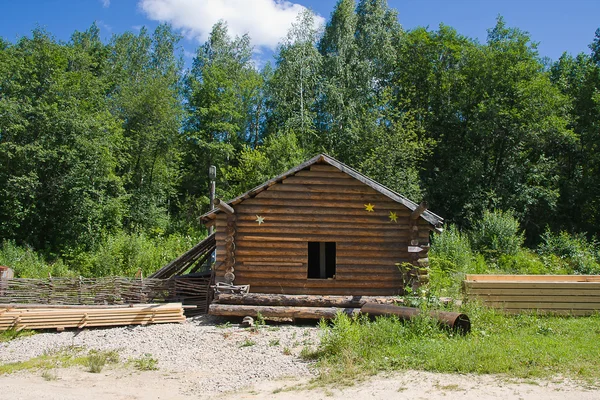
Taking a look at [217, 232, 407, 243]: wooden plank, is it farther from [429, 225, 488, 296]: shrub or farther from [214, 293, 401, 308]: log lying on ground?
[429, 225, 488, 296]: shrub

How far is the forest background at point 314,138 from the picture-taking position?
2658 centimetres

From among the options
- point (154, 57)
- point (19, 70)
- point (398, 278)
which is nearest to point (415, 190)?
point (398, 278)

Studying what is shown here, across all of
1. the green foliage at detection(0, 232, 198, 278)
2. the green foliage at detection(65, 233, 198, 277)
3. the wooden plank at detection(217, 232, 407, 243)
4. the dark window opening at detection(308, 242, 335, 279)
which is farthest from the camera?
the green foliage at detection(65, 233, 198, 277)

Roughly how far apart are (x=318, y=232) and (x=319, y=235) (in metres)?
0.10

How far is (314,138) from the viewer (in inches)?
1378

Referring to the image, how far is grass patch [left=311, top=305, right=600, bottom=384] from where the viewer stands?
8.78m

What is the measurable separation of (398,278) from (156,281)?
726cm

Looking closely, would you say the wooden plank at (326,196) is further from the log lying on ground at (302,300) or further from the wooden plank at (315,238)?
the log lying on ground at (302,300)

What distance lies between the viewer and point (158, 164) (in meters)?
35.1

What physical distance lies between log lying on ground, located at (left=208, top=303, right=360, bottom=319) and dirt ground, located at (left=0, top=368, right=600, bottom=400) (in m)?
3.71

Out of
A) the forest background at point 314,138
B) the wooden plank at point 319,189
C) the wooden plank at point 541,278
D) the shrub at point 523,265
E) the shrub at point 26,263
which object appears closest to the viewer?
the wooden plank at point 319,189

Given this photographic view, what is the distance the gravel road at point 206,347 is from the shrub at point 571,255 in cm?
1410

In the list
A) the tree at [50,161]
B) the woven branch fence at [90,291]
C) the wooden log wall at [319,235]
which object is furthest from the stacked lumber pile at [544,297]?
the tree at [50,161]

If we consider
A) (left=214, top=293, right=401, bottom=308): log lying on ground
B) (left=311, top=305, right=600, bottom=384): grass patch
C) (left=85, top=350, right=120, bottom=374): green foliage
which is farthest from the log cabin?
(left=85, top=350, right=120, bottom=374): green foliage
